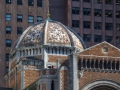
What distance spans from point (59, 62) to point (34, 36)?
1099 centimetres

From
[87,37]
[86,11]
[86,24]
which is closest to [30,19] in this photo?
[86,24]

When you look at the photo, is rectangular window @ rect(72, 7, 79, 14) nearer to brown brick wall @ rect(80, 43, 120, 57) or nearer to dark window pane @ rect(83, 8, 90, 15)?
dark window pane @ rect(83, 8, 90, 15)

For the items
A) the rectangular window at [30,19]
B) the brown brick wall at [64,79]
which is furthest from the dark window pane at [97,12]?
the brown brick wall at [64,79]

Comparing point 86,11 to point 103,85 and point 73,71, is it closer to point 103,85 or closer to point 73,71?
point 103,85

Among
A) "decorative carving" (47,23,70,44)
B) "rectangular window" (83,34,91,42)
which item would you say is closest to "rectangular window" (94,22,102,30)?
"rectangular window" (83,34,91,42)

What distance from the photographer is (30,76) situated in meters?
93.8

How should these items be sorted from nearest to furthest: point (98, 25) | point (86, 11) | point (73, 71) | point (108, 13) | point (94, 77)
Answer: point (73, 71), point (94, 77), point (86, 11), point (98, 25), point (108, 13)

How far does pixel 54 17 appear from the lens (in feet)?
428

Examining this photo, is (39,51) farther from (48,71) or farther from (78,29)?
(78,29)

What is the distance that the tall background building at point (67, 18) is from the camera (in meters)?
125

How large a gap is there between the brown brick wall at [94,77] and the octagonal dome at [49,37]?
37.8 feet

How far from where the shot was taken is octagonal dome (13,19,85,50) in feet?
314

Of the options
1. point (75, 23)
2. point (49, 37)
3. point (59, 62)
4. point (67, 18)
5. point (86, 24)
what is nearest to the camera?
point (59, 62)

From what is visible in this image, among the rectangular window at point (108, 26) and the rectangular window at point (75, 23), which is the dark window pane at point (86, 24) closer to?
the rectangular window at point (75, 23)
